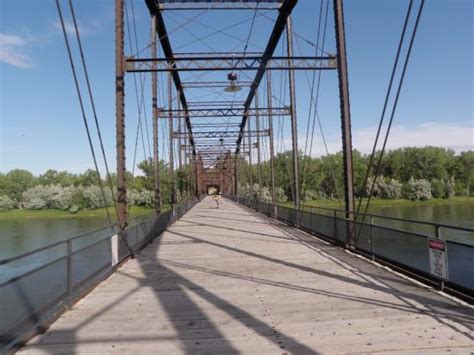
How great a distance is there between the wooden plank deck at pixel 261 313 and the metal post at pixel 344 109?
3.14 metres

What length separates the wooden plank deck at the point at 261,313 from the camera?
517 cm

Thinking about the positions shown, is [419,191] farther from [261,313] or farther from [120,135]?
[261,313]

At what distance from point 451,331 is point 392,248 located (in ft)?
15.4

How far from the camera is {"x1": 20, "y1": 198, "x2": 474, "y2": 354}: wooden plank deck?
517 cm

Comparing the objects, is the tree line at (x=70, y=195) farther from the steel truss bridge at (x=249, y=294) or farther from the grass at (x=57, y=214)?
the steel truss bridge at (x=249, y=294)

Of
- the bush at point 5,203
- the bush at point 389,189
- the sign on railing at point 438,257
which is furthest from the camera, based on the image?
the bush at point 5,203

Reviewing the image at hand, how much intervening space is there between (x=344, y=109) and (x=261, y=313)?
29.2 feet

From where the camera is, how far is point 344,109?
13.8m

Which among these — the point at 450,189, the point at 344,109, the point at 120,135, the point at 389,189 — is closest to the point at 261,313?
the point at 344,109

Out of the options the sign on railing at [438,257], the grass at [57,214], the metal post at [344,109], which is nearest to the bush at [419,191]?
the grass at [57,214]

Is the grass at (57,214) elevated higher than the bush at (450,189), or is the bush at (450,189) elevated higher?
the bush at (450,189)

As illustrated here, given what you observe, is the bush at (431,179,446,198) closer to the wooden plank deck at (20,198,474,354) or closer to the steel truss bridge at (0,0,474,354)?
the steel truss bridge at (0,0,474,354)

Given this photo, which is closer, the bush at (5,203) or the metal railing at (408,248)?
the metal railing at (408,248)

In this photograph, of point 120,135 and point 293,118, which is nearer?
point 120,135
